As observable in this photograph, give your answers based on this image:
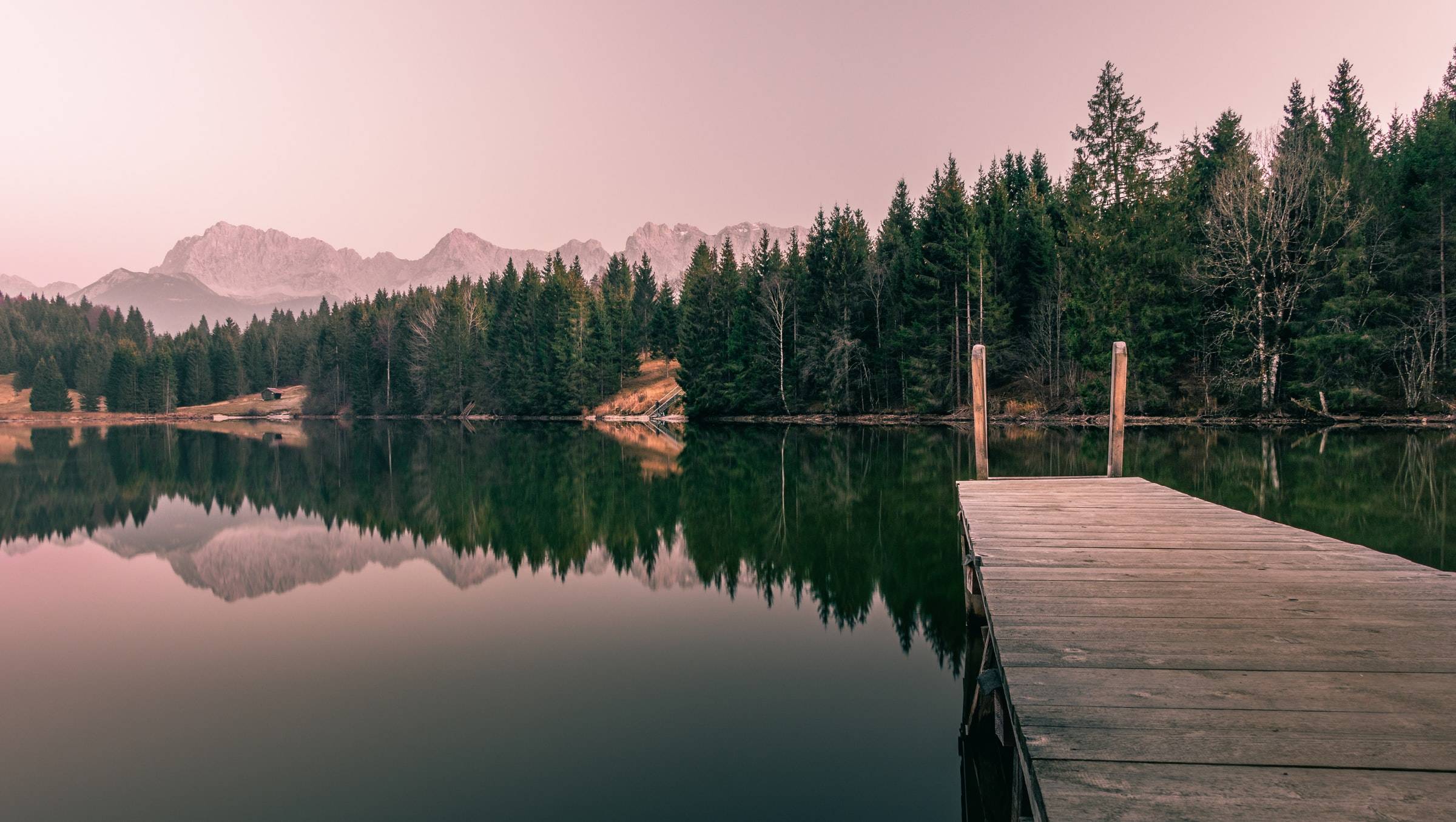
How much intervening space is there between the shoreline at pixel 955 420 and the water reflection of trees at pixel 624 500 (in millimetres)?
8472

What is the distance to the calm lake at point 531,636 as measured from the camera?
22.5 feet

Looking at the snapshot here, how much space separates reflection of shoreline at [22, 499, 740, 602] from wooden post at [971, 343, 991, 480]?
586cm

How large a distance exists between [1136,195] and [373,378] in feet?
325

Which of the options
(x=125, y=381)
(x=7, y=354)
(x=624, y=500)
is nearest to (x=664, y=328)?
(x=624, y=500)

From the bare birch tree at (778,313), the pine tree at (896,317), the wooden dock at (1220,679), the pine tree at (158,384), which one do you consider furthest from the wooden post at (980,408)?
the pine tree at (158,384)

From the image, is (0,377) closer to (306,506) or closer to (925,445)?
(306,506)

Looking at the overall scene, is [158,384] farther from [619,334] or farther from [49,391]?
[619,334]

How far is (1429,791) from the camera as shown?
3021 mm

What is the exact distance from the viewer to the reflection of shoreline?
15.1 metres

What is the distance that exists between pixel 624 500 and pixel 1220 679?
2095cm

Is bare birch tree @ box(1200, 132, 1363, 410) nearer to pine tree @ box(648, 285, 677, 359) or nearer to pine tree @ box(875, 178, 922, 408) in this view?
pine tree @ box(875, 178, 922, 408)

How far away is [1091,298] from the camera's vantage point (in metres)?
48.7

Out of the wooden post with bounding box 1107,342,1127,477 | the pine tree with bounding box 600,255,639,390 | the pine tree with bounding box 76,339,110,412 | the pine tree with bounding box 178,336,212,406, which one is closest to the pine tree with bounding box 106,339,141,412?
the pine tree with bounding box 76,339,110,412

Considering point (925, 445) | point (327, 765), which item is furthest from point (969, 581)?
point (925, 445)
